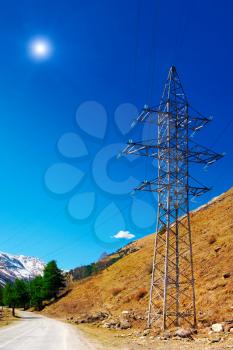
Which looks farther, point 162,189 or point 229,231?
point 229,231

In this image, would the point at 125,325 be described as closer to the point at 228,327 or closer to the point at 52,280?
the point at 228,327

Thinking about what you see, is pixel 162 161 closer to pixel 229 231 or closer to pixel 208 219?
pixel 229 231

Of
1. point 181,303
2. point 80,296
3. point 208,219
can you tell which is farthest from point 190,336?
point 80,296

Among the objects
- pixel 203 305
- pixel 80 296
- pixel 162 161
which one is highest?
pixel 162 161

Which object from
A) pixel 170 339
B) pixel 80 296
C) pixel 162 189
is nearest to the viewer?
pixel 170 339

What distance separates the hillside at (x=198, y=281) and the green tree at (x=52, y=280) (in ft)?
23.9

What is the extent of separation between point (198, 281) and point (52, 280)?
220 ft

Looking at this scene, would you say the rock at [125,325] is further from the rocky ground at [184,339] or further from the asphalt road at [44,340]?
the rocky ground at [184,339]

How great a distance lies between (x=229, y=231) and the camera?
4634cm

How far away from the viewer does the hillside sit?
97.2ft

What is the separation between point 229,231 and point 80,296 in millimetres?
40027

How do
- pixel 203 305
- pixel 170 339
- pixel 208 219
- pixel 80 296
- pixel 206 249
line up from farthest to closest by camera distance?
pixel 80 296 < pixel 208 219 < pixel 206 249 < pixel 203 305 < pixel 170 339

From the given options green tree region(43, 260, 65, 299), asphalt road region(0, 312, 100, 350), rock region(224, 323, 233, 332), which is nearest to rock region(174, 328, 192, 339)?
rock region(224, 323, 233, 332)

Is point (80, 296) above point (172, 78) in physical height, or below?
below
